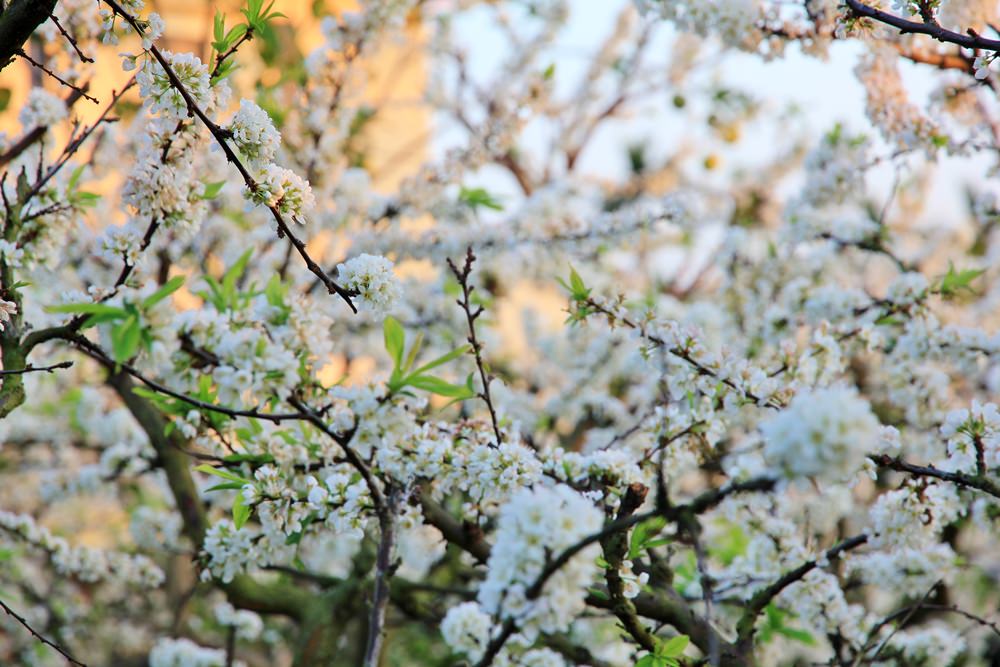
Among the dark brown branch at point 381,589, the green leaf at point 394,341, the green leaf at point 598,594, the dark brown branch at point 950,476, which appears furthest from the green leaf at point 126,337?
the dark brown branch at point 950,476

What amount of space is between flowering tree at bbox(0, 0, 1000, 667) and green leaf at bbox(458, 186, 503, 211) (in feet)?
0.05

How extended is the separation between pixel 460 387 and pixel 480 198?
2.17 meters

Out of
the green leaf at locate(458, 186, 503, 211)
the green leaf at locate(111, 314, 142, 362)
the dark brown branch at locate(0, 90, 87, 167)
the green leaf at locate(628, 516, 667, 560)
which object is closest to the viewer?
the green leaf at locate(111, 314, 142, 362)

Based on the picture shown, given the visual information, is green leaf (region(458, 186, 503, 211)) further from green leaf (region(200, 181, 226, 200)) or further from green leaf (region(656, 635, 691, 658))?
green leaf (region(656, 635, 691, 658))

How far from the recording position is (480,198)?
375 centimetres

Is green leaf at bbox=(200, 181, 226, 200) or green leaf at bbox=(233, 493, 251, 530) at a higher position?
green leaf at bbox=(200, 181, 226, 200)

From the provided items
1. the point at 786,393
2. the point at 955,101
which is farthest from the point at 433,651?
the point at 955,101

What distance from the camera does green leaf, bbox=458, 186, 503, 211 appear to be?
12.2 ft

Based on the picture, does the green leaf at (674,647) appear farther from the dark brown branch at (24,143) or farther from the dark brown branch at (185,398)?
the dark brown branch at (24,143)

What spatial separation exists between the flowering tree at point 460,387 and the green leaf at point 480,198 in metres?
0.02

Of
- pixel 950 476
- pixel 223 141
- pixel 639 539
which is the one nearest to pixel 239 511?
pixel 223 141

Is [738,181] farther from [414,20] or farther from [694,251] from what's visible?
[414,20]

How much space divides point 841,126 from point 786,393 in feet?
7.82

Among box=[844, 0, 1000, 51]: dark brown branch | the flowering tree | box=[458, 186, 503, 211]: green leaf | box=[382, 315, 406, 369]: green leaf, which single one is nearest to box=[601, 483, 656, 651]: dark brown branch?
the flowering tree
